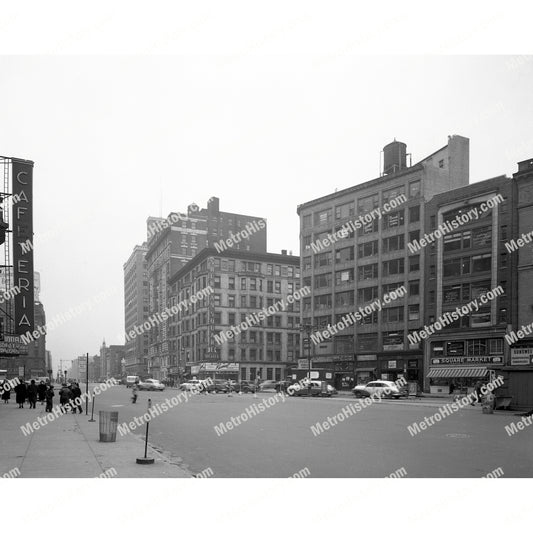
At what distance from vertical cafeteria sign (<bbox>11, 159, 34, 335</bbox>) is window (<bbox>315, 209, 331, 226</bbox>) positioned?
4974cm

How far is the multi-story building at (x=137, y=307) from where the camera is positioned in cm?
16275

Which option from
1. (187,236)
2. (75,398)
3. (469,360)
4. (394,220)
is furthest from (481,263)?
(187,236)

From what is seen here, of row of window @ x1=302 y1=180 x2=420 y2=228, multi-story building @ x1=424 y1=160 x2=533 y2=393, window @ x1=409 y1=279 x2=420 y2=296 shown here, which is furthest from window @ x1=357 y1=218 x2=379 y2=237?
multi-story building @ x1=424 y1=160 x2=533 y2=393

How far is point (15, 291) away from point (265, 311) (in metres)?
69.5

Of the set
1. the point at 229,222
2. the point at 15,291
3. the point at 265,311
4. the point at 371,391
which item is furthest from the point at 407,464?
the point at 229,222

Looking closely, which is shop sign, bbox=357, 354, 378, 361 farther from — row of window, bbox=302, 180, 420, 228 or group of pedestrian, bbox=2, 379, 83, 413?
group of pedestrian, bbox=2, 379, 83, 413

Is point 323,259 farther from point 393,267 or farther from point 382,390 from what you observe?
point 382,390

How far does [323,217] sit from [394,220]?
40.6ft

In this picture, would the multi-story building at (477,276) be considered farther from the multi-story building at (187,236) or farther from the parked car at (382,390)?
the multi-story building at (187,236)

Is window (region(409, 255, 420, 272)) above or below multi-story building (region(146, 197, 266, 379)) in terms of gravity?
below

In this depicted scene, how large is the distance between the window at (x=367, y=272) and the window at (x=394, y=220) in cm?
490

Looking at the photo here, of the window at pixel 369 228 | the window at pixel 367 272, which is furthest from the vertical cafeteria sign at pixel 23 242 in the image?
the window at pixel 369 228

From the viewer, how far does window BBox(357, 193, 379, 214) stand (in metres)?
74.0

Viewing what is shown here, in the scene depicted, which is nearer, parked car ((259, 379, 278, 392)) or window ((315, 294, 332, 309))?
parked car ((259, 379, 278, 392))
